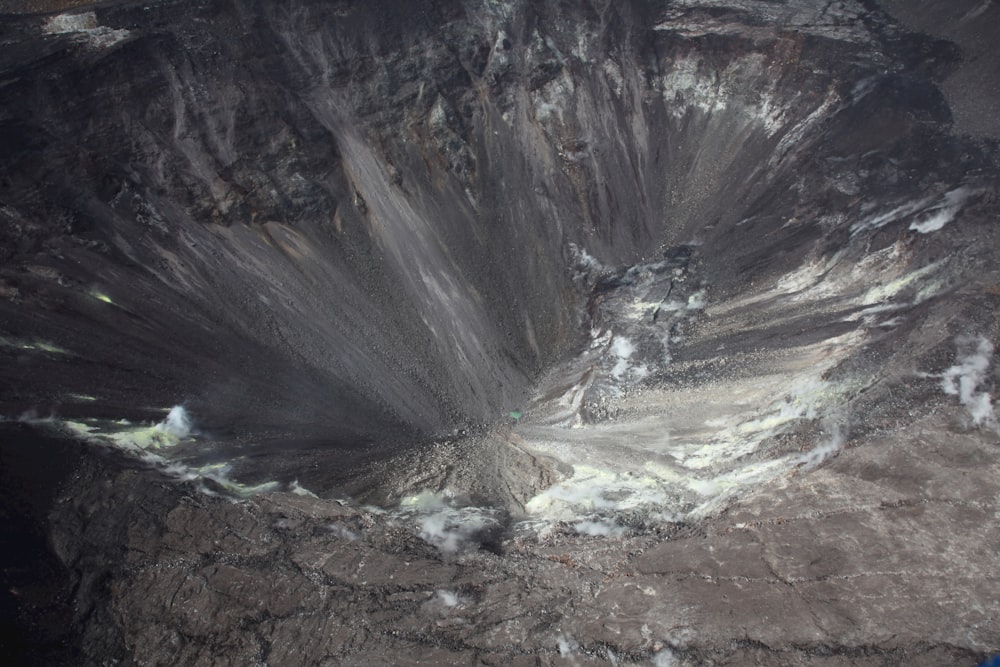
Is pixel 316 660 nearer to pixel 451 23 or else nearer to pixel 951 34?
pixel 451 23

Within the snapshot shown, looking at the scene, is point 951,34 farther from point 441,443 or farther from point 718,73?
point 441,443

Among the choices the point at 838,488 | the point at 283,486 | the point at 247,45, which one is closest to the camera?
the point at 838,488

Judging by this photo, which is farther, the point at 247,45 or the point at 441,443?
the point at 247,45

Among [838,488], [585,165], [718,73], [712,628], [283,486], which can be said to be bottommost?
[712,628]

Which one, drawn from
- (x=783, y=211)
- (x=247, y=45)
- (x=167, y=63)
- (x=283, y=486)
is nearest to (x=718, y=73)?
(x=783, y=211)

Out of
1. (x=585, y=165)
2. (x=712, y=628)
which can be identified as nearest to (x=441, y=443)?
(x=712, y=628)

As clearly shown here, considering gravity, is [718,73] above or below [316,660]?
above

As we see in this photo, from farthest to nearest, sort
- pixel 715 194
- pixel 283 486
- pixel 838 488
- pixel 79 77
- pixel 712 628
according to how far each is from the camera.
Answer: pixel 715 194
pixel 79 77
pixel 283 486
pixel 838 488
pixel 712 628
